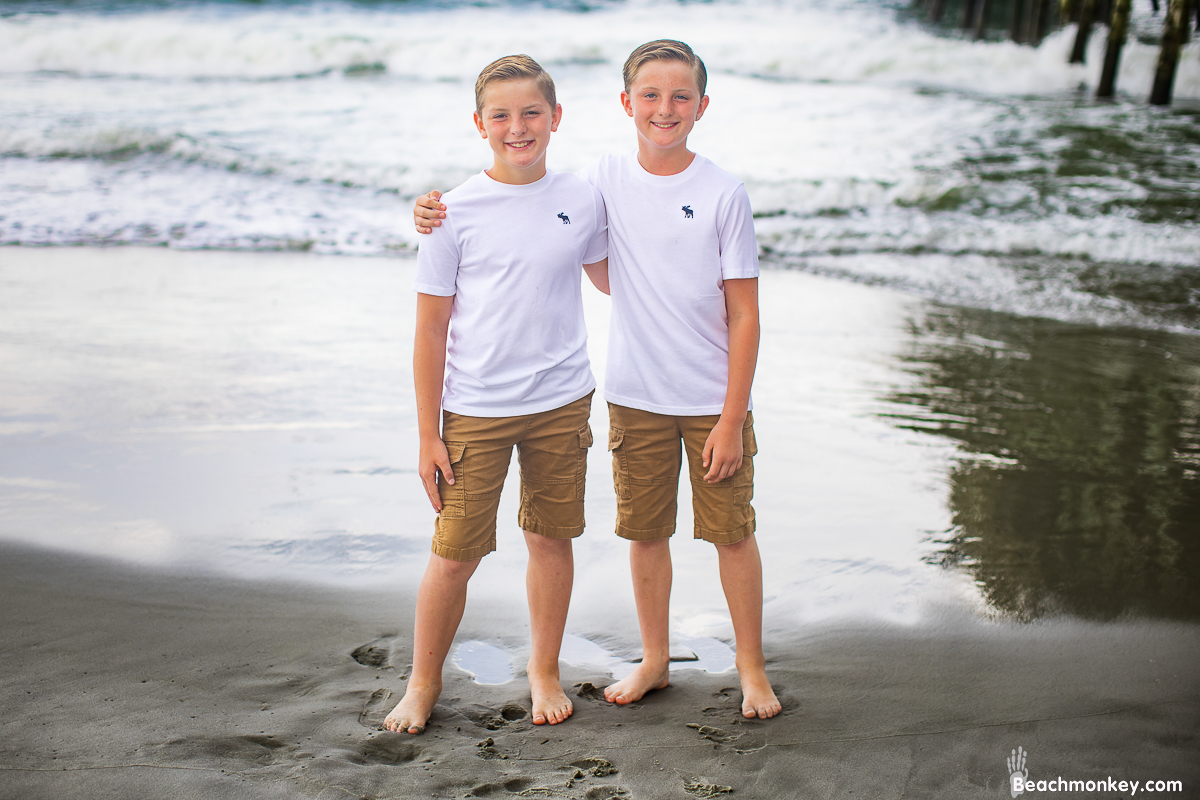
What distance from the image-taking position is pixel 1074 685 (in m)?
2.38

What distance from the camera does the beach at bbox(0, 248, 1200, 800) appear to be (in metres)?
2.01

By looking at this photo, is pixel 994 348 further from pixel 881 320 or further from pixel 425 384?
pixel 425 384

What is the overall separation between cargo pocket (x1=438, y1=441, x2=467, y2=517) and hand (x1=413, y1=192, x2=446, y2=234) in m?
0.54

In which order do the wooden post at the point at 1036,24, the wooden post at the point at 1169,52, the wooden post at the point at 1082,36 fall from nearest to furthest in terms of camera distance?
the wooden post at the point at 1169,52 → the wooden post at the point at 1082,36 → the wooden post at the point at 1036,24

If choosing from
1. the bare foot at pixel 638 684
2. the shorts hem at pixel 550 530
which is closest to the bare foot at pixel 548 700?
the bare foot at pixel 638 684

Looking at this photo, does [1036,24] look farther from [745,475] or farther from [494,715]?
[494,715]

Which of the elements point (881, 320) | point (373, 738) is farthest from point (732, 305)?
point (881, 320)

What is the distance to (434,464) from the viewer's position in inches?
86.8

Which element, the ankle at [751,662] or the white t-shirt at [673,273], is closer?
the white t-shirt at [673,273]

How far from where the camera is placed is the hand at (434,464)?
2.20 metres

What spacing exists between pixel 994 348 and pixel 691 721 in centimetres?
434

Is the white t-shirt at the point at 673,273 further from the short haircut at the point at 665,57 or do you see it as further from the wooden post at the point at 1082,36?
the wooden post at the point at 1082,36

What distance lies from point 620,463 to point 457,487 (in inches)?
18.3

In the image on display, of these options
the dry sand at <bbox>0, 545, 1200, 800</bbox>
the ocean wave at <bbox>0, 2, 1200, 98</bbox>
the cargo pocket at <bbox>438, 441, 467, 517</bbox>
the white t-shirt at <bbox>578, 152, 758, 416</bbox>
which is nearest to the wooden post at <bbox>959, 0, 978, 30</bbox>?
the ocean wave at <bbox>0, 2, 1200, 98</bbox>
